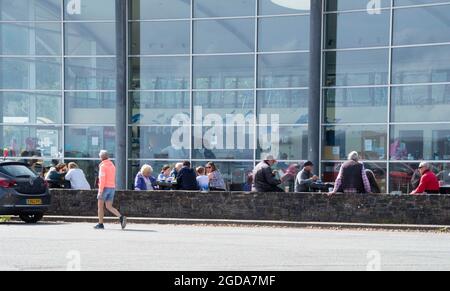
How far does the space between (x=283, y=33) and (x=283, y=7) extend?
2.64ft

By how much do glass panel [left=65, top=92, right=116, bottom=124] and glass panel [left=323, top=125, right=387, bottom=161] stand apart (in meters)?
7.15

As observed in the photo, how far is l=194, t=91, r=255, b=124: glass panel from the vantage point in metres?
29.4

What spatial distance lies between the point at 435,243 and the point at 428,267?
444cm

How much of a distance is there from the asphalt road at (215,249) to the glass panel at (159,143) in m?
10.3

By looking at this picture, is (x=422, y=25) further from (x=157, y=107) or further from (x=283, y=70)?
(x=157, y=107)

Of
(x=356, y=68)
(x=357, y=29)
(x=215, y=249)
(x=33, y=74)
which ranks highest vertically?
(x=357, y=29)

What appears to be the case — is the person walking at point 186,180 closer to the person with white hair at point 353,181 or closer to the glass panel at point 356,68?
the person with white hair at point 353,181

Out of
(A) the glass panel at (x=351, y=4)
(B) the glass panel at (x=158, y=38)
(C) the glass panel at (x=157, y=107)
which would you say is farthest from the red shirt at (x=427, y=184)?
(B) the glass panel at (x=158, y=38)

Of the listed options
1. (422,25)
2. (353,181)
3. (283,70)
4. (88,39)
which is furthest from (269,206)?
(88,39)

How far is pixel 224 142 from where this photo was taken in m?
29.5
